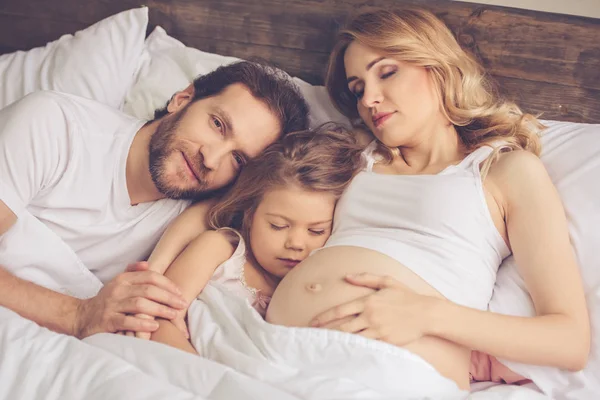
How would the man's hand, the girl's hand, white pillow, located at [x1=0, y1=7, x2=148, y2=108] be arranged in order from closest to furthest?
the girl's hand < the man's hand < white pillow, located at [x1=0, y1=7, x2=148, y2=108]

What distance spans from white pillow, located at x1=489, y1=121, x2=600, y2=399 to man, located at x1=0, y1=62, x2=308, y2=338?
61cm

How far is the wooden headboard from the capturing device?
5.30 feet

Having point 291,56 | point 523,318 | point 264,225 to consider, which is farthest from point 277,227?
point 291,56

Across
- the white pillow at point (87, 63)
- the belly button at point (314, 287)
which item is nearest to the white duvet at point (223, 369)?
the belly button at point (314, 287)

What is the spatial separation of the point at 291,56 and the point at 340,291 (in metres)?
0.85

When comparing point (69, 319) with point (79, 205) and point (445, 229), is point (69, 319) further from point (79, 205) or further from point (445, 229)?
point (445, 229)

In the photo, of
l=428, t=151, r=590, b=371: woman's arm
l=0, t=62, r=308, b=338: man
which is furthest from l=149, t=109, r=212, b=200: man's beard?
l=428, t=151, r=590, b=371: woman's arm

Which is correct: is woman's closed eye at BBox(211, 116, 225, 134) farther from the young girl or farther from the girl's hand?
the girl's hand

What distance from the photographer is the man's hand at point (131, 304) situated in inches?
46.9

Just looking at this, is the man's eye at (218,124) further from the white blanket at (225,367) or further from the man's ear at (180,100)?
the white blanket at (225,367)

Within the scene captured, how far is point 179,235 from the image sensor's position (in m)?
1.39

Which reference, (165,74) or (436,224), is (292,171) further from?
(165,74)

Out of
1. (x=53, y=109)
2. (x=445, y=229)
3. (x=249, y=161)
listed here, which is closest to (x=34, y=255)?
(x=53, y=109)

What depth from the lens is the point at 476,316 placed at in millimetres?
1112
